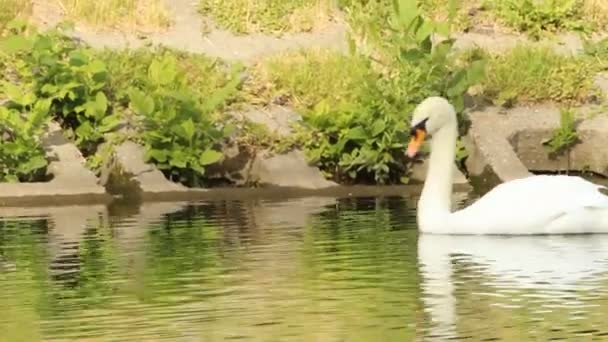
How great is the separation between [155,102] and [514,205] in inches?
190

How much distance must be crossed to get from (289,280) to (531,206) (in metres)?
2.55

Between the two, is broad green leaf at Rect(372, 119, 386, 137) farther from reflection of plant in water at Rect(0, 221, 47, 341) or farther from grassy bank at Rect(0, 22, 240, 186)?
reflection of plant in water at Rect(0, 221, 47, 341)

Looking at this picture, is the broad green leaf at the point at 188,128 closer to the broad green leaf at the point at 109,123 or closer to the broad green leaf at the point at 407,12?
the broad green leaf at the point at 109,123

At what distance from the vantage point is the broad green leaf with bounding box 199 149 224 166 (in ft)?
51.2

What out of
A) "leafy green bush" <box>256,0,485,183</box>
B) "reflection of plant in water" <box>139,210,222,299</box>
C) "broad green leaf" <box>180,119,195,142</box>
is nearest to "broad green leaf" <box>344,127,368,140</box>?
"leafy green bush" <box>256,0,485,183</box>

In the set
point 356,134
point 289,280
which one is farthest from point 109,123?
point 289,280

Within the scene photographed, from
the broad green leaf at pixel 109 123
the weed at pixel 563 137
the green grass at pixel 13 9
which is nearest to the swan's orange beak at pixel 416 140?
the broad green leaf at pixel 109 123

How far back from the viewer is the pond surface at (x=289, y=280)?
Answer: 8172 mm

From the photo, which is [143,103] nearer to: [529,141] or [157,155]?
[157,155]

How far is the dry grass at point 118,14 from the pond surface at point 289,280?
5.16 m

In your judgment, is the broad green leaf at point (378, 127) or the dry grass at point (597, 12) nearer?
the broad green leaf at point (378, 127)

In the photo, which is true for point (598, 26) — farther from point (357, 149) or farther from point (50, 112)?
point (50, 112)

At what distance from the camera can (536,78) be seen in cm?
1791

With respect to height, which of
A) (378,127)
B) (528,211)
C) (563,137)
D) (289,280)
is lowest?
(289,280)
